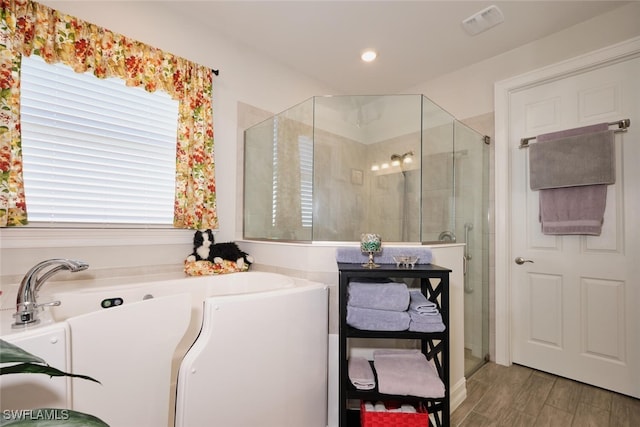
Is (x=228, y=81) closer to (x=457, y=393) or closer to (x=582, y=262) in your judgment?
(x=457, y=393)

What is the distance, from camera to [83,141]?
165 cm

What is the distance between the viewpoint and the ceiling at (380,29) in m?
1.90

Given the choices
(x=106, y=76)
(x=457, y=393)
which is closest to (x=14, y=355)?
(x=106, y=76)

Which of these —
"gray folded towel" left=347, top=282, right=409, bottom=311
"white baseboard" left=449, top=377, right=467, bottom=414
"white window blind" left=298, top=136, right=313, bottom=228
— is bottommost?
"white baseboard" left=449, top=377, right=467, bottom=414

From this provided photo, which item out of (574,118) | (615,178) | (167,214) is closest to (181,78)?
(167,214)

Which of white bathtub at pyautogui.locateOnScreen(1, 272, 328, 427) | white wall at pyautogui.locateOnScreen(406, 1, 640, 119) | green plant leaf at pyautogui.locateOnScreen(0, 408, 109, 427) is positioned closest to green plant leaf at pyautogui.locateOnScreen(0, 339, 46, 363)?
green plant leaf at pyautogui.locateOnScreen(0, 408, 109, 427)

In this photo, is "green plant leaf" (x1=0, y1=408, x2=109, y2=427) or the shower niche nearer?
"green plant leaf" (x1=0, y1=408, x2=109, y2=427)

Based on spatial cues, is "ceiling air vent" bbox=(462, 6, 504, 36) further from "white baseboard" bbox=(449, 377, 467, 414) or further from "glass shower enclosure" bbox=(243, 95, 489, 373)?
"white baseboard" bbox=(449, 377, 467, 414)

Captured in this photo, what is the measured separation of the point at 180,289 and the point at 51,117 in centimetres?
119

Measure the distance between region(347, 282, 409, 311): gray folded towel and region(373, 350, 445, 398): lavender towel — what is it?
0.31 metres

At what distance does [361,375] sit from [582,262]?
6.05 ft

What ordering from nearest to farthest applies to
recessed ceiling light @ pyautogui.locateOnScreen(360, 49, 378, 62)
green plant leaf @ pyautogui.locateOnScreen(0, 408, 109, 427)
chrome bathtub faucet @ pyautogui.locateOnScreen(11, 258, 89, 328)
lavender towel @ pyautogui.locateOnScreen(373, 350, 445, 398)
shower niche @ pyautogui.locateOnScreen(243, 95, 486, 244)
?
1. green plant leaf @ pyautogui.locateOnScreen(0, 408, 109, 427)
2. chrome bathtub faucet @ pyautogui.locateOnScreen(11, 258, 89, 328)
3. lavender towel @ pyautogui.locateOnScreen(373, 350, 445, 398)
4. shower niche @ pyautogui.locateOnScreen(243, 95, 486, 244)
5. recessed ceiling light @ pyautogui.locateOnScreen(360, 49, 378, 62)

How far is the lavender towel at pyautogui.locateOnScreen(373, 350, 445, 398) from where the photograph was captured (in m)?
1.26

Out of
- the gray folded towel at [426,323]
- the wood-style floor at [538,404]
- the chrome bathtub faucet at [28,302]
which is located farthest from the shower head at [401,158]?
the chrome bathtub faucet at [28,302]
